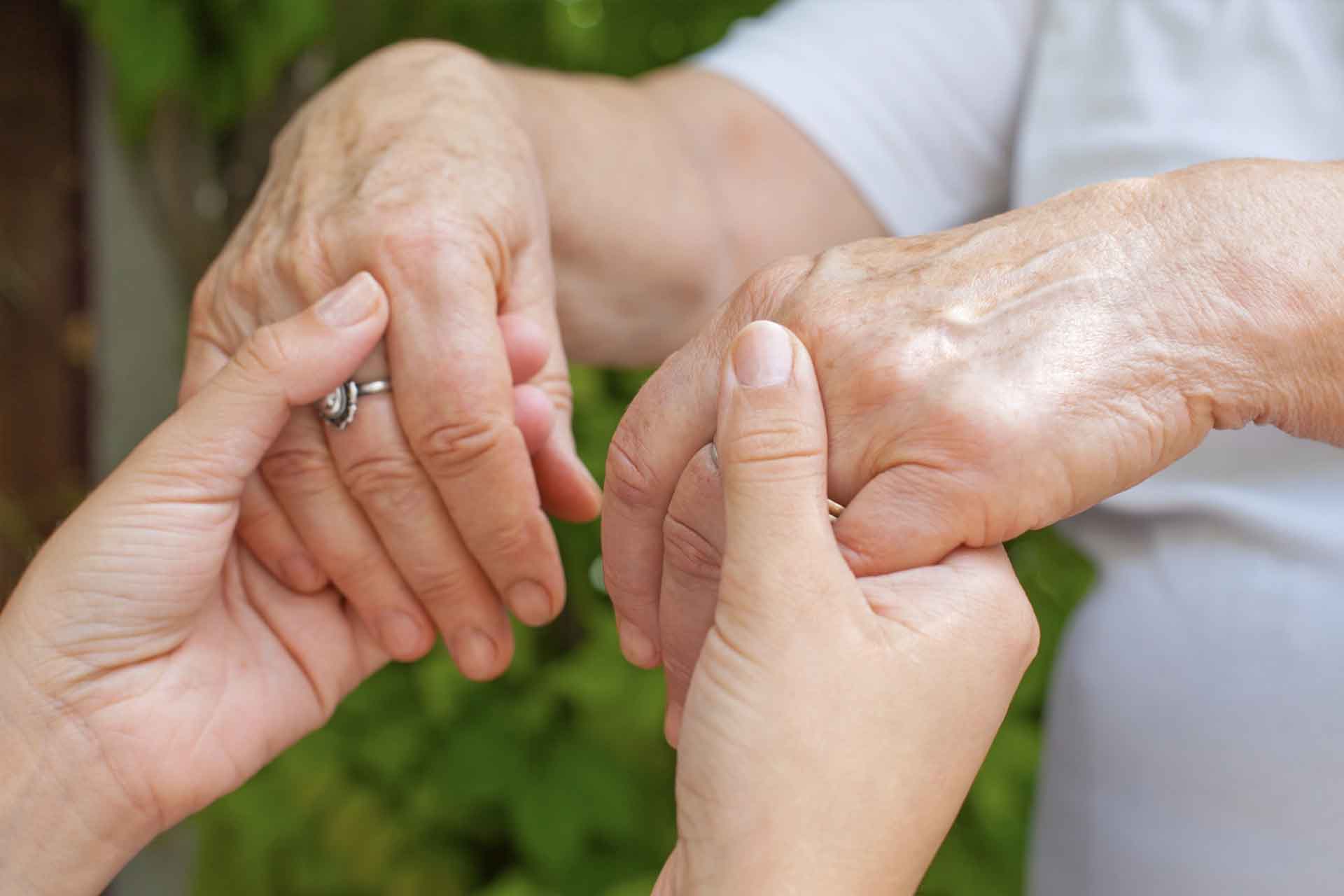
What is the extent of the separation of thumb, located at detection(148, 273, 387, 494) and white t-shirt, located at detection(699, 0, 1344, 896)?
0.65 meters

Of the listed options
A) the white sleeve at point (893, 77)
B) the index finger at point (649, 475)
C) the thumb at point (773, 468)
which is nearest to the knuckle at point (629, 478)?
the index finger at point (649, 475)

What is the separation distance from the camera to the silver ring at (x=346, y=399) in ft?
3.41

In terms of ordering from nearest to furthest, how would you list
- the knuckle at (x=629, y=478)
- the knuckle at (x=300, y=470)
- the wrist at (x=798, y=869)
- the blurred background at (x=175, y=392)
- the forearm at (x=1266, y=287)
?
the wrist at (x=798, y=869) < the forearm at (x=1266, y=287) < the knuckle at (x=629, y=478) < the knuckle at (x=300, y=470) < the blurred background at (x=175, y=392)

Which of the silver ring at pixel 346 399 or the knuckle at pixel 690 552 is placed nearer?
the knuckle at pixel 690 552

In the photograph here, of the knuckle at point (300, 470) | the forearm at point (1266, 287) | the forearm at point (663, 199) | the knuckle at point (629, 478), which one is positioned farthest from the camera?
the forearm at point (663, 199)

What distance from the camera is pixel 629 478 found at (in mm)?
882

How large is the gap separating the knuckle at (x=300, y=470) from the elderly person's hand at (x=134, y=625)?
0.04 metres

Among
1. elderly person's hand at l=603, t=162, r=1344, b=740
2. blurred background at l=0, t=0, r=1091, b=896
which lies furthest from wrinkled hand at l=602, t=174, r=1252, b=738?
blurred background at l=0, t=0, r=1091, b=896

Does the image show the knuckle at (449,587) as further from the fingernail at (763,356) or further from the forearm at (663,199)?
the fingernail at (763,356)

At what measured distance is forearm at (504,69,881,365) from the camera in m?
1.27

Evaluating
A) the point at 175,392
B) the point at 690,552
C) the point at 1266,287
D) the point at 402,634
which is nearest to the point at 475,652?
the point at 402,634

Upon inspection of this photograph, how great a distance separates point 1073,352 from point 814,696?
0.28 meters

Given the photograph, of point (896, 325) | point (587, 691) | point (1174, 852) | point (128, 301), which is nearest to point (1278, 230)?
point (896, 325)

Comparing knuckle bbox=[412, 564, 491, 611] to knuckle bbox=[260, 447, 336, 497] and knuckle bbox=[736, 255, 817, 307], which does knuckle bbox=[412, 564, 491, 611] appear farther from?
knuckle bbox=[736, 255, 817, 307]
